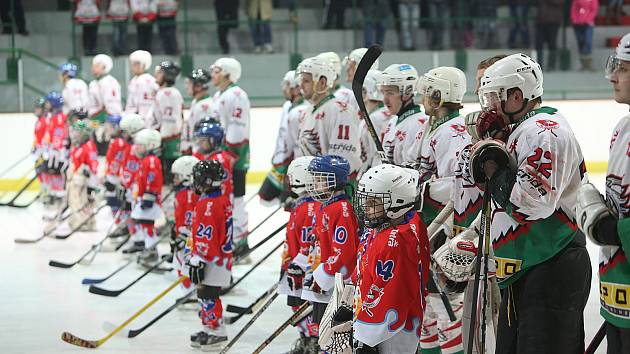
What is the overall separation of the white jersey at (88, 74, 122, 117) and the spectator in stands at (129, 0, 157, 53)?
2438mm

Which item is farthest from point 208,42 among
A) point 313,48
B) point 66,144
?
point 66,144

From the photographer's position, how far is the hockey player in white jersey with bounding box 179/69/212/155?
8086mm

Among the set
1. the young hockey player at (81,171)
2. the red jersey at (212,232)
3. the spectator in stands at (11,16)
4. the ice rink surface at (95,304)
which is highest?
the spectator in stands at (11,16)

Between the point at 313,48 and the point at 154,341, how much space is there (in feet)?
23.9

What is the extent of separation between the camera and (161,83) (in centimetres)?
865

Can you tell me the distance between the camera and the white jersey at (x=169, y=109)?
8.61 m

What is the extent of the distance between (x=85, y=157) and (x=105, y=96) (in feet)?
3.65

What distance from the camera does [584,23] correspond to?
A: 12.7 m

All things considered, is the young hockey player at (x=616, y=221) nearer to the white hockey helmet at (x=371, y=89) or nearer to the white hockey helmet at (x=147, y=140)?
the white hockey helmet at (x=371, y=89)

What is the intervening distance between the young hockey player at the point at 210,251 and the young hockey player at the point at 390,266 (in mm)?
1928

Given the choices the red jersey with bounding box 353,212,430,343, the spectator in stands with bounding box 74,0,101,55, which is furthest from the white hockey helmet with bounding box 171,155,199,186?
the spectator in stands with bounding box 74,0,101,55

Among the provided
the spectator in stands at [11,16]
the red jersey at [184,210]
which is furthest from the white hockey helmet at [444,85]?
the spectator in stands at [11,16]

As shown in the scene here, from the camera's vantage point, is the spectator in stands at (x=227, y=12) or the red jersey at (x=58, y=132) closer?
the red jersey at (x=58, y=132)

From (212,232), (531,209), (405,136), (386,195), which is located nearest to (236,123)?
(212,232)
